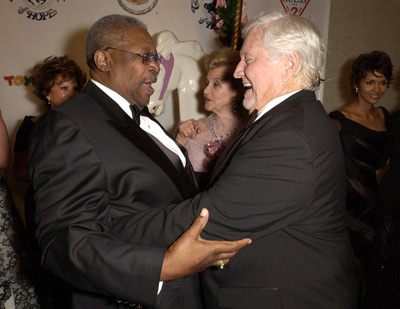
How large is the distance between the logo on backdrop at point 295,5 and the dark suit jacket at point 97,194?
9.35 ft

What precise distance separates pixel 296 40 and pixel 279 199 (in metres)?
0.59

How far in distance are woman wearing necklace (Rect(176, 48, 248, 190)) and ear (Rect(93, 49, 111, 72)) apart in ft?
3.50

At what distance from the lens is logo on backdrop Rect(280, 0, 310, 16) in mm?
3410

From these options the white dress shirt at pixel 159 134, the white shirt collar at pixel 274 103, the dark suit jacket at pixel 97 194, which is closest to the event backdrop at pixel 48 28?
the white dress shirt at pixel 159 134

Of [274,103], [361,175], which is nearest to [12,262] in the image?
[274,103]

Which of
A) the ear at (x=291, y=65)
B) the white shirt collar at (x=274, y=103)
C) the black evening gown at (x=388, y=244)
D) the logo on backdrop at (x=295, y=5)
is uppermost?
the logo on backdrop at (x=295, y=5)

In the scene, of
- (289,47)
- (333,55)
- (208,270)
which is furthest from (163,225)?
(333,55)

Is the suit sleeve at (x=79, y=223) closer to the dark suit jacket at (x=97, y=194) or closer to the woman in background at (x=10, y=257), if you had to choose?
the dark suit jacket at (x=97, y=194)

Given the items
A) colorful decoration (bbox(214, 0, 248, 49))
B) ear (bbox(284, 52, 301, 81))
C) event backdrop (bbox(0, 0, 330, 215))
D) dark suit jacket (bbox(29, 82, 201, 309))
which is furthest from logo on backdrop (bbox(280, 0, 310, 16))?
dark suit jacket (bbox(29, 82, 201, 309))

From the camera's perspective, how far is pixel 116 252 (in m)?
0.94

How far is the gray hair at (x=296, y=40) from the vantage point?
3.82 ft

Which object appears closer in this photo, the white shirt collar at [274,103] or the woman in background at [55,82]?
the white shirt collar at [274,103]

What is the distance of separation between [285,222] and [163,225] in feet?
1.25

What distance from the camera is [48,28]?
2.95 meters
